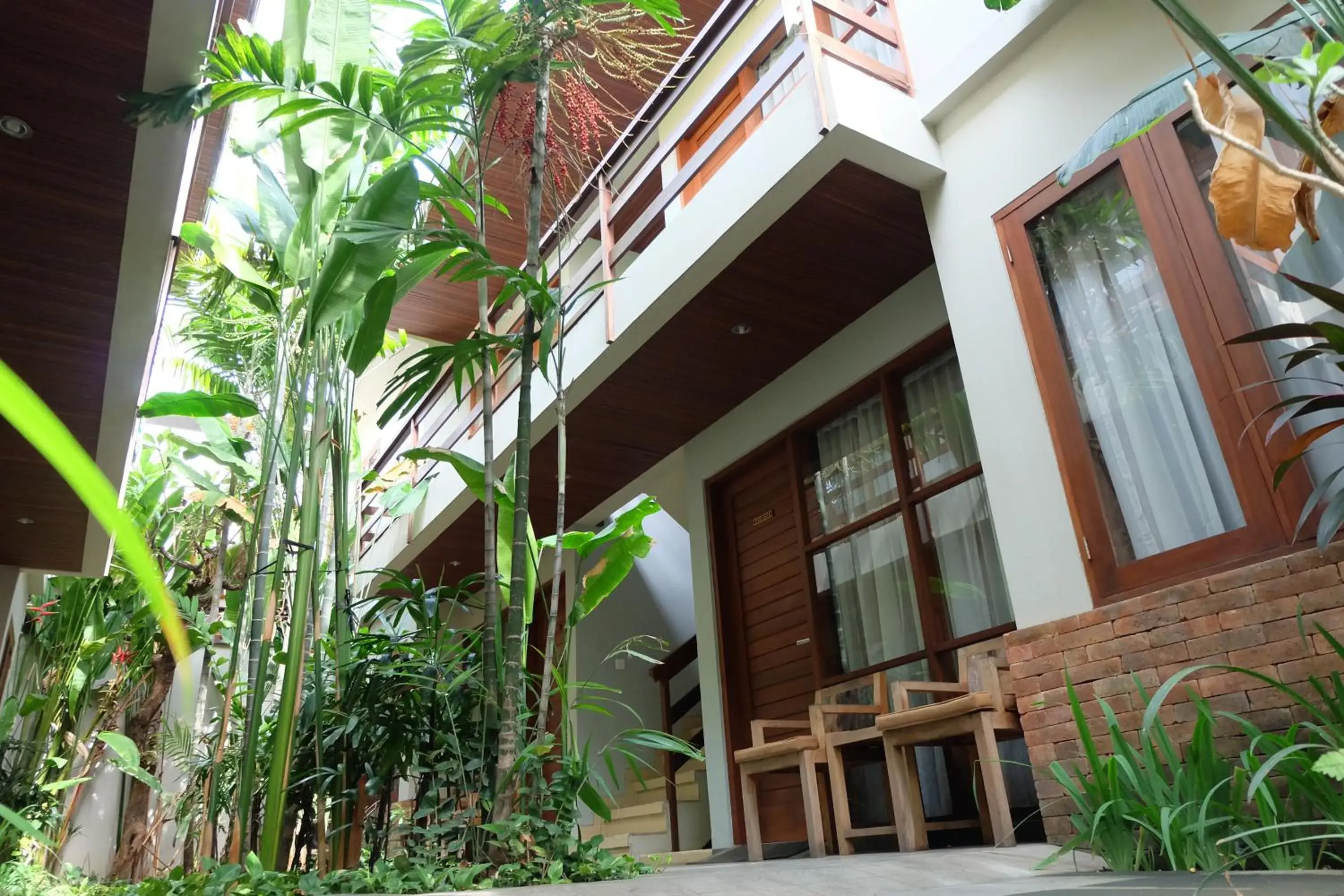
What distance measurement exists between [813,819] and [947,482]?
1.70 metres

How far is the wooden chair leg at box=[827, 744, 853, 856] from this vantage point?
3498 mm

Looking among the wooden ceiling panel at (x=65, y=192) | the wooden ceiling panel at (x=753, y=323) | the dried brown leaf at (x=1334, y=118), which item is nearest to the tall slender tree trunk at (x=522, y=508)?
the wooden ceiling panel at (x=65, y=192)

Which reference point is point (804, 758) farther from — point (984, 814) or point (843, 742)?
point (984, 814)

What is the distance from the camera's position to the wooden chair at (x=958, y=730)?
2.91 m

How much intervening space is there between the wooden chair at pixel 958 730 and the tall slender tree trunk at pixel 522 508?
4.68 ft

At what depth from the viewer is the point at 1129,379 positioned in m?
2.96

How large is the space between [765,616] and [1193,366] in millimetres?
3190

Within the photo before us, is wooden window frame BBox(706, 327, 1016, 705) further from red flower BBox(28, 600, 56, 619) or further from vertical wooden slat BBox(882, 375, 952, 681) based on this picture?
red flower BBox(28, 600, 56, 619)

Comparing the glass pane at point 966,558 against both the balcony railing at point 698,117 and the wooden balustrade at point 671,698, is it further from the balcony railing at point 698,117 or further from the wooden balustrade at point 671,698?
the wooden balustrade at point 671,698

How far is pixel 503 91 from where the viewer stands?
2.94 m

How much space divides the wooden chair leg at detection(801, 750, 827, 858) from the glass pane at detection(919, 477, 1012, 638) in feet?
3.40

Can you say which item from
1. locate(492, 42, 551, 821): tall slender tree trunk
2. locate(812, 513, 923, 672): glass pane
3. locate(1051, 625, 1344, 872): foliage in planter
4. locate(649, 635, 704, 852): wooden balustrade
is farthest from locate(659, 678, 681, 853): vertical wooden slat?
locate(1051, 625, 1344, 872): foliage in planter

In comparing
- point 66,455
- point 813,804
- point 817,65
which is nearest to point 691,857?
point 813,804

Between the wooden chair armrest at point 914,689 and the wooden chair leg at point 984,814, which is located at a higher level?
the wooden chair armrest at point 914,689
